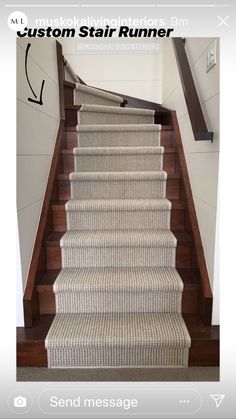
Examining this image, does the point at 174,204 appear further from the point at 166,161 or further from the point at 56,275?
the point at 56,275

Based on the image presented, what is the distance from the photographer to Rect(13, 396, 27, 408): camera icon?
504 mm

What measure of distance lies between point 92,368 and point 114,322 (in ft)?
0.58

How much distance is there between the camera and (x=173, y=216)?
4.33ft

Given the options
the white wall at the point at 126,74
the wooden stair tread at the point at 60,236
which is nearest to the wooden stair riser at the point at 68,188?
the wooden stair tread at the point at 60,236

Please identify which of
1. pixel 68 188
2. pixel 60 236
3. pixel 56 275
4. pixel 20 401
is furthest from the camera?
pixel 68 188

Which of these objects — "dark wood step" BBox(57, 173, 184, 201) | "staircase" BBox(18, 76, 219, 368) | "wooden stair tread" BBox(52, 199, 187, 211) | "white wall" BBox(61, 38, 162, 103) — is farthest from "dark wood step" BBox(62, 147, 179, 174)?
"white wall" BBox(61, 38, 162, 103)

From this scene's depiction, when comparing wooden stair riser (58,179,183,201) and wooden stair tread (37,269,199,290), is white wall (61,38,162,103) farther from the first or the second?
wooden stair tread (37,269,199,290)

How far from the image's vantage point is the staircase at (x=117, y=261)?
0.90 m

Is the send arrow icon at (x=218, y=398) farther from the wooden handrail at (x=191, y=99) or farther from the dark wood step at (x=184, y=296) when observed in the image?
the wooden handrail at (x=191, y=99)

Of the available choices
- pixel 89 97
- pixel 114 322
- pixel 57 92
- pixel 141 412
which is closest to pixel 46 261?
pixel 114 322

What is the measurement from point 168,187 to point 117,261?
0.49 m

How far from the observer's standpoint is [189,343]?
89 centimetres

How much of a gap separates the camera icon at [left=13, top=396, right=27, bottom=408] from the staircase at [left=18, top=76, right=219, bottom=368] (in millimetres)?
345

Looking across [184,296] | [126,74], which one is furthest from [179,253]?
[126,74]
